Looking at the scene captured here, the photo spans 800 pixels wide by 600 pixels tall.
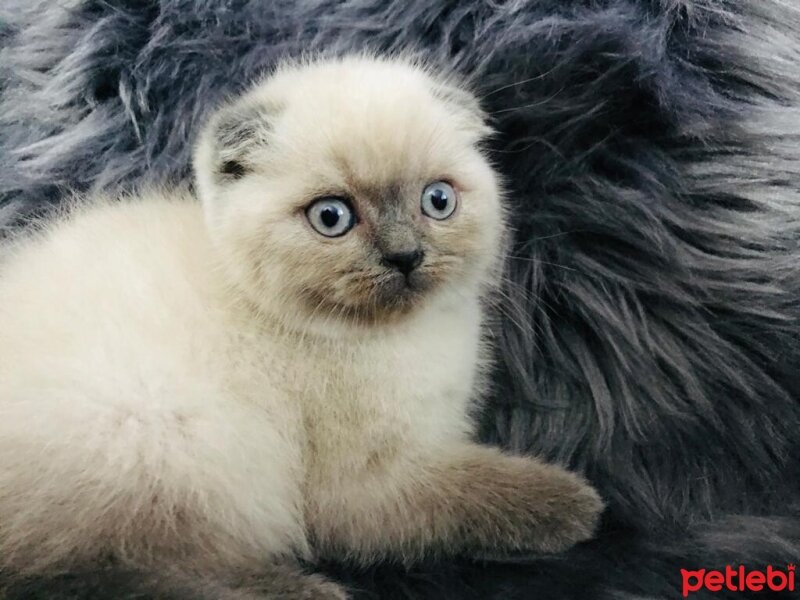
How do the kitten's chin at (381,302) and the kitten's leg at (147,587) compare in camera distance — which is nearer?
the kitten's leg at (147,587)

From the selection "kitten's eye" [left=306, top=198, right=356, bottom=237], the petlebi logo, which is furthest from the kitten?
the petlebi logo

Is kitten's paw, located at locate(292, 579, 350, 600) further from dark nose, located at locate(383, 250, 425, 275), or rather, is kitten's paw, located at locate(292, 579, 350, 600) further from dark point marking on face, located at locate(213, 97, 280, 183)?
dark point marking on face, located at locate(213, 97, 280, 183)

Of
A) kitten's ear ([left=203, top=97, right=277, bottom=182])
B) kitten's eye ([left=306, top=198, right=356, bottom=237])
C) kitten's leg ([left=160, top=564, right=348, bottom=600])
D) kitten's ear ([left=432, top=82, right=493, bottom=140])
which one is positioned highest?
kitten's ear ([left=432, top=82, right=493, bottom=140])

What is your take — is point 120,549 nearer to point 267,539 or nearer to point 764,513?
point 267,539

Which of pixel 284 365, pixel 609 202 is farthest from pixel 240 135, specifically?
pixel 609 202

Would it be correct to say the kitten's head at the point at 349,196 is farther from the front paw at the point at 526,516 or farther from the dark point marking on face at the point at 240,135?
the front paw at the point at 526,516

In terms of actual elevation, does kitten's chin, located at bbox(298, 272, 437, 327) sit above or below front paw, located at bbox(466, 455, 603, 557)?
above

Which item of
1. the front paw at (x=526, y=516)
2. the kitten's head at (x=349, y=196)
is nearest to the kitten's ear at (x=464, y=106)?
the kitten's head at (x=349, y=196)
